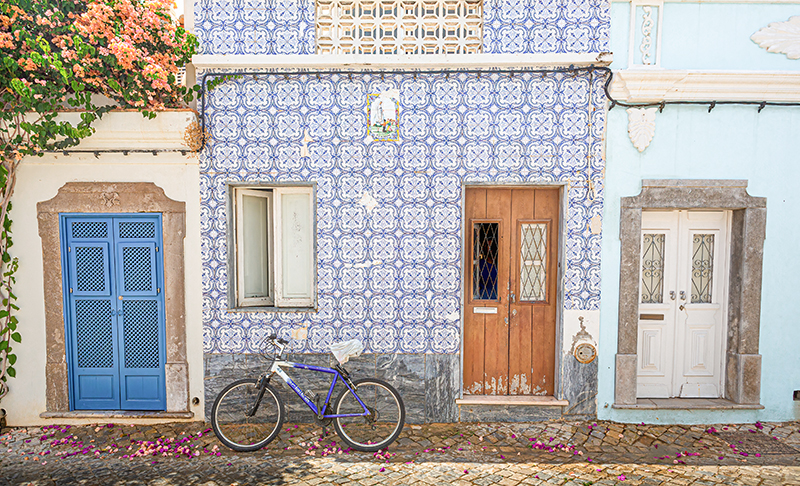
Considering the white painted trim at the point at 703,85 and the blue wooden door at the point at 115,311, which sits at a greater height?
the white painted trim at the point at 703,85

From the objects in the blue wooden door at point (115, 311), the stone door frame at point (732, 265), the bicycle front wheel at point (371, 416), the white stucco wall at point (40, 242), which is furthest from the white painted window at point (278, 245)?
the stone door frame at point (732, 265)

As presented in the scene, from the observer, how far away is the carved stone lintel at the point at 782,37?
445 cm

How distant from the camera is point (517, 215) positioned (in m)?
4.73

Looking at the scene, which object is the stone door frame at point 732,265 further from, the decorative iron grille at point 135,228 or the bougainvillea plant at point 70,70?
the decorative iron grille at point 135,228

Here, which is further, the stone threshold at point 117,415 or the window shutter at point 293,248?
the window shutter at point 293,248

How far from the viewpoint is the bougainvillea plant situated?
3.86 metres

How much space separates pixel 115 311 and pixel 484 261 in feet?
13.7

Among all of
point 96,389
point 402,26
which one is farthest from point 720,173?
point 96,389

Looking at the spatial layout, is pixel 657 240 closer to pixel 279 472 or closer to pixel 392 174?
pixel 392 174

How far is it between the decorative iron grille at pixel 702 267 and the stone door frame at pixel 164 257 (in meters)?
5.76

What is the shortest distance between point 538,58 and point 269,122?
2.90 metres

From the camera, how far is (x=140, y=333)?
189 inches

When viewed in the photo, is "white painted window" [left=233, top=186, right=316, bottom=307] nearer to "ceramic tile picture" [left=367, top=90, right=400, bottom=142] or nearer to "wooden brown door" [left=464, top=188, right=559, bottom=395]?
"ceramic tile picture" [left=367, top=90, right=400, bottom=142]

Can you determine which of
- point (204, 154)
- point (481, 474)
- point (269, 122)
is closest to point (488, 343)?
point (481, 474)
